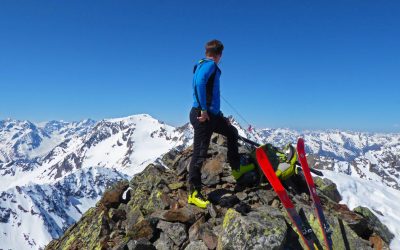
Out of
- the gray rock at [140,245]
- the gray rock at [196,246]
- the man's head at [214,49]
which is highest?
the man's head at [214,49]

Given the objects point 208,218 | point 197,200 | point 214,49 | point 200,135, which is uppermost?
point 214,49

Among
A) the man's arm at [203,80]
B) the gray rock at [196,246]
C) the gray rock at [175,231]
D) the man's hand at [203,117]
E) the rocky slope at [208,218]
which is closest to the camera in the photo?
the rocky slope at [208,218]

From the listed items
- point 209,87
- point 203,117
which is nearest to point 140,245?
point 203,117

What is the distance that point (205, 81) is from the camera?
12.1 meters

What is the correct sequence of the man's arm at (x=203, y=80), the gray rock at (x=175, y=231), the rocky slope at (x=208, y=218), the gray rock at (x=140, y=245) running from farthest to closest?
the man's arm at (x=203, y=80)
the gray rock at (x=175, y=231)
the gray rock at (x=140, y=245)
the rocky slope at (x=208, y=218)

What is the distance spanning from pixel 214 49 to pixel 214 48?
0.03 m

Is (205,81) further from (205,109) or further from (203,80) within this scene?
(205,109)

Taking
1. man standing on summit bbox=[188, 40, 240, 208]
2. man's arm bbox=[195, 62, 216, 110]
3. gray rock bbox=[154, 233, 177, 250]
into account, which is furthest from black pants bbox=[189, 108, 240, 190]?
gray rock bbox=[154, 233, 177, 250]

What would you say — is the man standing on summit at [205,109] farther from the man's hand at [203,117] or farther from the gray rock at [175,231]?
the gray rock at [175,231]

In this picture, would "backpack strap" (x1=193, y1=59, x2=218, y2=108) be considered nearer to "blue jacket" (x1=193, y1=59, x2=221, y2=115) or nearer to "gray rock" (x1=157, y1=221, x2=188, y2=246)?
"blue jacket" (x1=193, y1=59, x2=221, y2=115)

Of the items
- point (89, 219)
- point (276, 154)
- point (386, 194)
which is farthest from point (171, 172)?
point (386, 194)

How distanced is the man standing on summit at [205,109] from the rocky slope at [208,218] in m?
1.09

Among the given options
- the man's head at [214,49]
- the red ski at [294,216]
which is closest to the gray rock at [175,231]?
the red ski at [294,216]

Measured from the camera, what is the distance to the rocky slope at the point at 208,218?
410 inches
